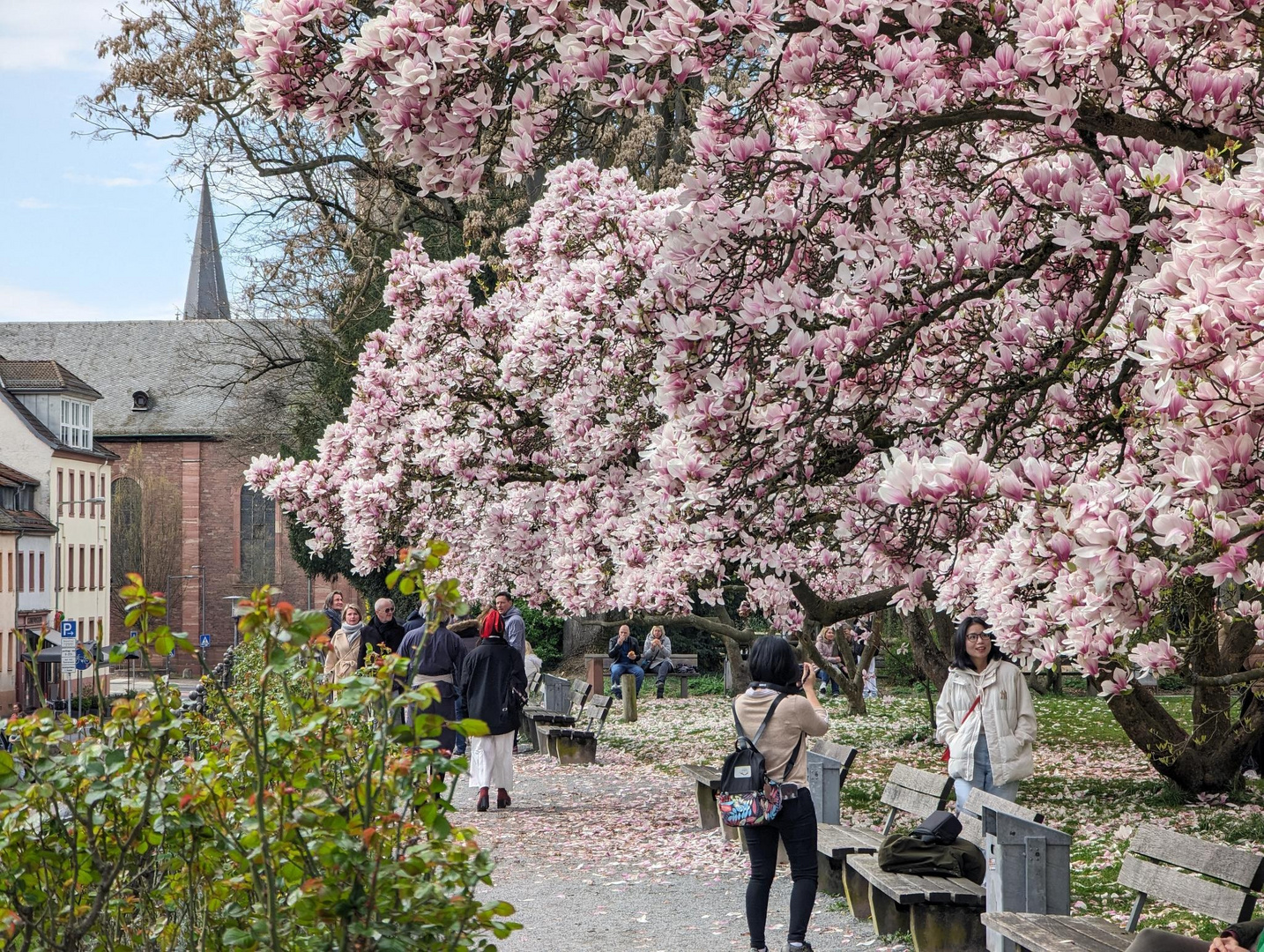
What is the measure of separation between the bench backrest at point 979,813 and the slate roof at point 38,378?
202ft

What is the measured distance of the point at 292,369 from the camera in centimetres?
3919

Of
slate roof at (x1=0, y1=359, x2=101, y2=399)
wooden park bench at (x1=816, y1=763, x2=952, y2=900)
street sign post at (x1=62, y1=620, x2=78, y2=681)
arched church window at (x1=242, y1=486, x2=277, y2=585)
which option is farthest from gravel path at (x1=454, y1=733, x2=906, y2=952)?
arched church window at (x1=242, y1=486, x2=277, y2=585)

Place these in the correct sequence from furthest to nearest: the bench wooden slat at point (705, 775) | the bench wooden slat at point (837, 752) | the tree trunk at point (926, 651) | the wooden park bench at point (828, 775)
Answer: the tree trunk at point (926, 651) < the bench wooden slat at point (705, 775) < the wooden park bench at point (828, 775) < the bench wooden slat at point (837, 752)

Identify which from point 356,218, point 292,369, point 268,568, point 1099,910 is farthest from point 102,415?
point 1099,910

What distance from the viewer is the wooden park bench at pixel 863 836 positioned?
336 inches

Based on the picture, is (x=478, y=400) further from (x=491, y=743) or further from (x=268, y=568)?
(x=268, y=568)

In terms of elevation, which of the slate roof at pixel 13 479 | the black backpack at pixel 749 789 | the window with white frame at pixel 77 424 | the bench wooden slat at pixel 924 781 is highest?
the window with white frame at pixel 77 424

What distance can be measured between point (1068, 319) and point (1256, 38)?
7.90ft

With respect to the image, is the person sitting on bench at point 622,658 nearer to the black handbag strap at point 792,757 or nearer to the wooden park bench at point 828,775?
the wooden park bench at point 828,775

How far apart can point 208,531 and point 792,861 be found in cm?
6952

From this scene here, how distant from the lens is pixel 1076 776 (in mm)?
15656

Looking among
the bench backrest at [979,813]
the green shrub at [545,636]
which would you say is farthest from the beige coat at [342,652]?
the green shrub at [545,636]

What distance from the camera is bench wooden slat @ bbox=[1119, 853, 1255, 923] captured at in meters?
5.59

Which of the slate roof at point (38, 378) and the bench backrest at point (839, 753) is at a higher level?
the slate roof at point (38, 378)
